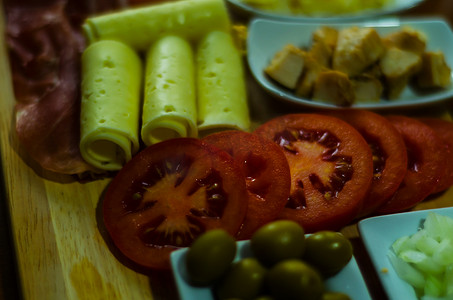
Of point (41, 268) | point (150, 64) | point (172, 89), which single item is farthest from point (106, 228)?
point (150, 64)

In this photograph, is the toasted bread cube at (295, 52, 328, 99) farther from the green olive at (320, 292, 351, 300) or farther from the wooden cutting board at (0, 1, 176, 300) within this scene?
the green olive at (320, 292, 351, 300)

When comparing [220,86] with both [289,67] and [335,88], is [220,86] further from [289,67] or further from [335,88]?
[335,88]

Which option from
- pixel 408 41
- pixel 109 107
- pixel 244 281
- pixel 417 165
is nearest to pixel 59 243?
pixel 109 107

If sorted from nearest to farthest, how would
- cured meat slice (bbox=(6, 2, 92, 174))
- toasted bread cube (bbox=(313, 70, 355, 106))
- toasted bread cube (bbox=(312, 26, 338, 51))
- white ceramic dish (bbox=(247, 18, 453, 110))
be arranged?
cured meat slice (bbox=(6, 2, 92, 174)), toasted bread cube (bbox=(313, 70, 355, 106)), white ceramic dish (bbox=(247, 18, 453, 110)), toasted bread cube (bbox=(312, 26, 338, 51))

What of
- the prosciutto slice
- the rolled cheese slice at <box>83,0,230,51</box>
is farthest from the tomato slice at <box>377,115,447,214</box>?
the prosciutto slice

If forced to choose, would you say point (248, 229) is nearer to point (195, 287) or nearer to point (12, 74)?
point (195, 287)
